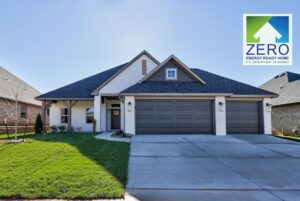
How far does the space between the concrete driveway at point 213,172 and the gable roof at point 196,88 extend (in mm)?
4743

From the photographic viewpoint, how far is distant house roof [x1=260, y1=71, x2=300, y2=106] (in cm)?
2219

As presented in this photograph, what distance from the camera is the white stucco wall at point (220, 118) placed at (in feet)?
50.9

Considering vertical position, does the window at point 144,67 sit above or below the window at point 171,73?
above

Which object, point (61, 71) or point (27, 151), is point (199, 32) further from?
point (61, 71)

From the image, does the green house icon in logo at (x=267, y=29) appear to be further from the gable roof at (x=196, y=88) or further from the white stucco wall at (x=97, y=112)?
the white stucco wall at (x=97, y=112)

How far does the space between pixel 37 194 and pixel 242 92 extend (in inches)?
583

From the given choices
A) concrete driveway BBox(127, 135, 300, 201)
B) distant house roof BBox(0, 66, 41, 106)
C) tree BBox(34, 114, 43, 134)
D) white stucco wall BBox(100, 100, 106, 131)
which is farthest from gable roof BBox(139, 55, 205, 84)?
distant house roof BBox(0, 66, 41, 106)

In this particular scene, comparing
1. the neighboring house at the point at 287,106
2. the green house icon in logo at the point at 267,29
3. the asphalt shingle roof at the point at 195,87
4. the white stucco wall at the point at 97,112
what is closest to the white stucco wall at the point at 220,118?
the asphalt shingle roof at the point at 195,87

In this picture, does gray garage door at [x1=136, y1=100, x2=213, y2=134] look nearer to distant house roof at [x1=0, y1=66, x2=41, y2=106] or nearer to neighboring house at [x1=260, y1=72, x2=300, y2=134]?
neighboring house at [x1=260, y1=72, x2=300, y2=134]

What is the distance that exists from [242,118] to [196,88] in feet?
13.0

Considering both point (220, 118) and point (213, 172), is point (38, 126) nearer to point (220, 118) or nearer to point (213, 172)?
point (220, 118)

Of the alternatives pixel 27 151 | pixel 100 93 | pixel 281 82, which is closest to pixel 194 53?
pixel 100 93

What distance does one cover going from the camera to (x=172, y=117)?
15.7m

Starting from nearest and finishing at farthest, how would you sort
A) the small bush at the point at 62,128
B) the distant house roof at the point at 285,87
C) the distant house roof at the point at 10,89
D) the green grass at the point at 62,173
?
the green grass at the point at 62,173
the small bush at the point at 62,128
the distant house roof at the point at 10,89
the distant house roof at the point at 285,87
